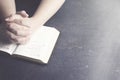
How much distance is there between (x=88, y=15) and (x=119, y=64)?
0.34 metres

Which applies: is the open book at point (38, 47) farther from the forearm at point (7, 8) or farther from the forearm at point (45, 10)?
the forearm at point (7, 8)

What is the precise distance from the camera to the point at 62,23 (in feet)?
4.03

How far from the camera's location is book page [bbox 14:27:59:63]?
1.04m

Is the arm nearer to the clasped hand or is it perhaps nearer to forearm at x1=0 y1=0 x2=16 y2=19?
the clasped hand

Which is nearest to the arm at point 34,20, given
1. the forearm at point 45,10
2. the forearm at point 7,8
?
the forearm at point 45,10

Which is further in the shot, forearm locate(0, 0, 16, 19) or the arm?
forearm locate(0, 0, 16, 19)

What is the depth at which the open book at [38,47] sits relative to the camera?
103 cm

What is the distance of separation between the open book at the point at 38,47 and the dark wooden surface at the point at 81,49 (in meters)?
0.02

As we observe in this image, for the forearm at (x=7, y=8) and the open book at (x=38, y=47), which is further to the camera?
the forearm at (x=7, y=8)

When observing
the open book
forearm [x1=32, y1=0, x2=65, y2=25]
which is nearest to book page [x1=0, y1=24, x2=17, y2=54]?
the open book

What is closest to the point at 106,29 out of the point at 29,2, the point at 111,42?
the point at 111,42

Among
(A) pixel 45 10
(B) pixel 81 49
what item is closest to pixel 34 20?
(A) pixel 45 10

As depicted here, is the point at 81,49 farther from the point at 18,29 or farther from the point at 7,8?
the point at 7,8

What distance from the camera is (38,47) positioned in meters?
1.07
